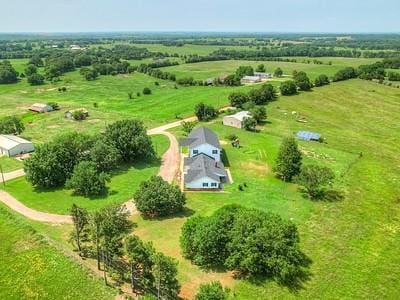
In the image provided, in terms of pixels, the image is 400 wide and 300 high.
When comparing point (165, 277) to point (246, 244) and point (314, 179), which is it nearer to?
point (246, 244)

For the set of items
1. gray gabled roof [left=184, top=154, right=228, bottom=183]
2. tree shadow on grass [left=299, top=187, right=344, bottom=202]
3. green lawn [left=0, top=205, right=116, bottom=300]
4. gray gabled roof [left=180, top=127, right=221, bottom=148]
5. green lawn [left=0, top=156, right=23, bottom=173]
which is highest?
gray gabled roof [left=180, top=127, right=221, bottom=148]

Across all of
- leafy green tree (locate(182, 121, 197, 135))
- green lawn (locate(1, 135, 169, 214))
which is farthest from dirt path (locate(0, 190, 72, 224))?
leafy green tree (locate(182, 121, 197, 135))

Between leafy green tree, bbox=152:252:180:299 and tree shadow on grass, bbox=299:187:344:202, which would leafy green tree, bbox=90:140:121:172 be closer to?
tree shadow on grass, bbox=299:187:344:202

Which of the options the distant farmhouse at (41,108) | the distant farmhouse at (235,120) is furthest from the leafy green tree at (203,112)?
the distant farmhouse at (41,108)

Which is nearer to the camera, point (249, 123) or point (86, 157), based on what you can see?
point (86, 157)

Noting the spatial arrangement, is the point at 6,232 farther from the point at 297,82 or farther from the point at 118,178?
the point at 297,82

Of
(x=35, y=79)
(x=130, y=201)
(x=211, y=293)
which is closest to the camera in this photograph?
(x=211, y=293)

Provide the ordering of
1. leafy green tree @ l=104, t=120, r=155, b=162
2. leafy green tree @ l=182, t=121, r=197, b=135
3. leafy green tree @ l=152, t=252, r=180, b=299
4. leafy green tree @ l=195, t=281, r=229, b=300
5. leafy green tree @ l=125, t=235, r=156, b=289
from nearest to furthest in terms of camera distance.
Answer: leafy green tree @ l=195, t=281, r=229, b=300
leafy green tree @ l=152, t=252, r=180, b=299
leafy green tree @ l=125, t=235, r=156, b=289
leafy green tree @ l=104, t=120, r=155, b=162
leafy green tree @ l=182, t=121, r=197, b=135

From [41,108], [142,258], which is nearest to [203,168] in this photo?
[142,258]
